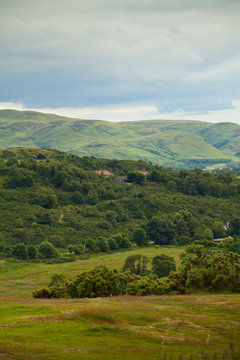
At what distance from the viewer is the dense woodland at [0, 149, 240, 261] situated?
109 metres

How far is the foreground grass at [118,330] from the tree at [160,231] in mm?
82594

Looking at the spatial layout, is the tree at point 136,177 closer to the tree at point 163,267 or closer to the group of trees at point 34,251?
the group of trees at point 34,251

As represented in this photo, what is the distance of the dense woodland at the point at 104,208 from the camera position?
10881 cm

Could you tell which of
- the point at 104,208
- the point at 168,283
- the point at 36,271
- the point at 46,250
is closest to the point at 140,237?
the point at 104,208

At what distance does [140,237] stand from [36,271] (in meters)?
40.0

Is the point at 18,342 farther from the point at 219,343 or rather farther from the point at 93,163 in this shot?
the point at 93,163

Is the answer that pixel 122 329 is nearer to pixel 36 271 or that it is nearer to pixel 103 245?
pixel 36 271

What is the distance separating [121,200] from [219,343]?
121m

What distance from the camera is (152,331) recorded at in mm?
27938

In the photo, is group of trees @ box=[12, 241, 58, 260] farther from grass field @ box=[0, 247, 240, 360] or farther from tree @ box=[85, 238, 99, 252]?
grass field @ box=[0, 247, 240, 360]

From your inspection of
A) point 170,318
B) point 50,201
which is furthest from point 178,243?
point 170,318

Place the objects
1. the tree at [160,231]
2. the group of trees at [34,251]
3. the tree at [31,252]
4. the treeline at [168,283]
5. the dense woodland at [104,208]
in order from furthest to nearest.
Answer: the tree at [160,231], the dense woodland at [104,208], the tree at [31,252], the group of trees at [34,251], the treeline at [168,283]

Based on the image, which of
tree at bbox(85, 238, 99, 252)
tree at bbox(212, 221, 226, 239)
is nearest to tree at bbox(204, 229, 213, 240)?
tree at bbox(212, 221, 226, 239)

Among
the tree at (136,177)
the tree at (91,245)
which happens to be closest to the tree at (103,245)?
the tree at (91,245)
